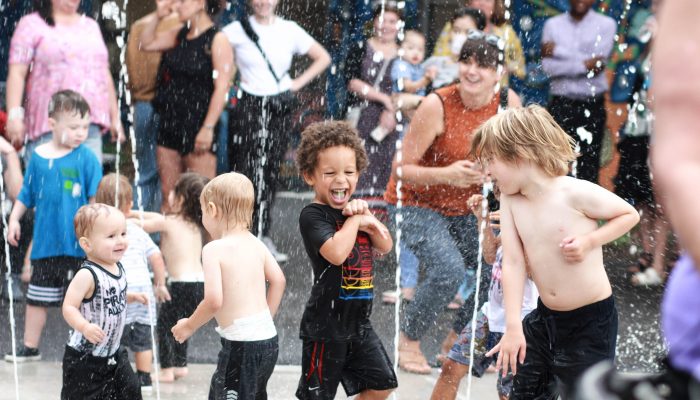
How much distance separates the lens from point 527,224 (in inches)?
140

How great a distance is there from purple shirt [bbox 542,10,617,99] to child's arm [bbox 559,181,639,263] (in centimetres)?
423

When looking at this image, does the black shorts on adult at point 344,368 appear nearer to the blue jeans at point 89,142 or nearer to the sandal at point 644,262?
the blue jeans at point 89,142

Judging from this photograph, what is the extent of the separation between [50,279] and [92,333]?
70.5 inches

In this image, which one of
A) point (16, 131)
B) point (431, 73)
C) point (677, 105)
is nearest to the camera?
point (677, 105)

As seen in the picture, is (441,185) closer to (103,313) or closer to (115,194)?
(115,194)

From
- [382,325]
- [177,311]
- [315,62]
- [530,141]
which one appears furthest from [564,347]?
[315,62]

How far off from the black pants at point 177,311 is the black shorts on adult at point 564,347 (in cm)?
215

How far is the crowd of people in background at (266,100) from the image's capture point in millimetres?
5695

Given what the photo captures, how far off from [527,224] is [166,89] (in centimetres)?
456

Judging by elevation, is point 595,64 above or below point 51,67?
above

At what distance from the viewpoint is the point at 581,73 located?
760 centimetres

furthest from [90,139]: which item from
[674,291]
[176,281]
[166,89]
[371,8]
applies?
[674,291]

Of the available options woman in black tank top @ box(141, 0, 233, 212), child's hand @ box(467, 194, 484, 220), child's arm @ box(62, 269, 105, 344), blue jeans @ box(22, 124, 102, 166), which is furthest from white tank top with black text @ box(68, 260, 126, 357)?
woman in black tank top @ box(141, 0, 233, 212)

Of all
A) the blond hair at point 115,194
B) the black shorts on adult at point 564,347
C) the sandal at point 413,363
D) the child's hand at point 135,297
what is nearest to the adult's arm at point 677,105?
the black shorts on adult at point 564,347
